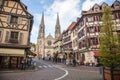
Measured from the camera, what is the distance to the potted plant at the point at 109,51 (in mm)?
8898

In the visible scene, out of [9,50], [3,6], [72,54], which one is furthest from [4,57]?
[72,54]

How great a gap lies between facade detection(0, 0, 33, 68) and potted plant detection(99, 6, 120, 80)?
13.2 metres

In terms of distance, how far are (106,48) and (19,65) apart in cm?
1468

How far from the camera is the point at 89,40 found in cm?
2872

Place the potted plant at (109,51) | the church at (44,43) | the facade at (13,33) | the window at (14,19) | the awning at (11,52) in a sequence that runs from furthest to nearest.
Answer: the church at (44,43) < the window at (14,19) < the facade at (13,33) < the awning at (11,52) < the potted plant at (109,51)

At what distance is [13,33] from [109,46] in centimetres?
1577

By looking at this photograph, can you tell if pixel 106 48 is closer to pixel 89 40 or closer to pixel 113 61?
pixel 113 61

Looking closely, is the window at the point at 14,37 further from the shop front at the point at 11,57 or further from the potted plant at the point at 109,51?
the potted plant at the point at 109,51

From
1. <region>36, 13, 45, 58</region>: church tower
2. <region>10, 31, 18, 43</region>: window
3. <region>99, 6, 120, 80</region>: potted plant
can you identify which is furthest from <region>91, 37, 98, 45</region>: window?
<region>36, 13, 45, 58</region>: church tower

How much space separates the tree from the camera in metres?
9.14

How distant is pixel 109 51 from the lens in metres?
9.46

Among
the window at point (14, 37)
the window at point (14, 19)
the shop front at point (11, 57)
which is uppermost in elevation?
the window at point (14, 19)

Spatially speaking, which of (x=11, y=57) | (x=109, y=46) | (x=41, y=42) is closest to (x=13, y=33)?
(x=11, y=57)

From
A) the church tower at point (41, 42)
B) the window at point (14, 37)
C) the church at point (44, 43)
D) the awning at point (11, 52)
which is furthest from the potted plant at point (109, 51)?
the church tower at point (41, 42)
